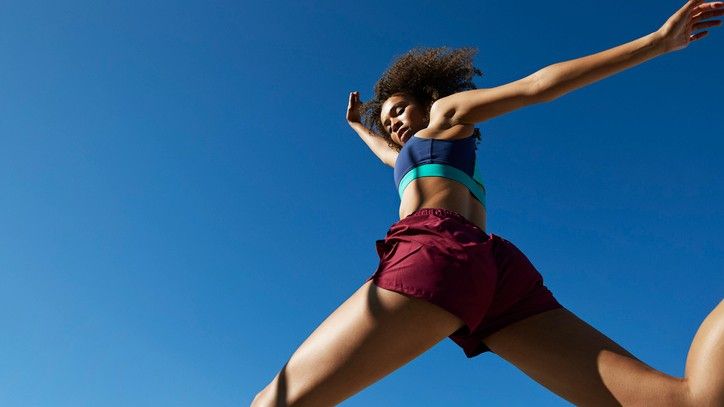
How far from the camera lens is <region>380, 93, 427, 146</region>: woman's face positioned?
361cm

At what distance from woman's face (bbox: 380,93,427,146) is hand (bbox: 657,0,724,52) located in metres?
1.38

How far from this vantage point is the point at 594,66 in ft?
8.25

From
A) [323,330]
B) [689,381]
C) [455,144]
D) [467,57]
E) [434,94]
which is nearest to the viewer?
[689,381]

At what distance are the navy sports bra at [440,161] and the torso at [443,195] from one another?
24mm

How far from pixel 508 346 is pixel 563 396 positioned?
27 cm

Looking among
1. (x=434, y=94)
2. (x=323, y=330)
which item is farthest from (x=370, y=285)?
(x=434, y=94)

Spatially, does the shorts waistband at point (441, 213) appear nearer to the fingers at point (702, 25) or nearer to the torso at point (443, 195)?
the torso at point (443, 195)

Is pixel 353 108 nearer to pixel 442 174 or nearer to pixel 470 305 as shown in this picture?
pixel 442 174

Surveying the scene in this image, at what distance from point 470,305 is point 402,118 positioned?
1.52 meters

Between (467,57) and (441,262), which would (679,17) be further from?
(467,57)

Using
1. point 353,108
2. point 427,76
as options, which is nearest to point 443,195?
point 427,76

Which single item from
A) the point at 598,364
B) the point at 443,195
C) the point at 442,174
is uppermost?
the point at 442,174

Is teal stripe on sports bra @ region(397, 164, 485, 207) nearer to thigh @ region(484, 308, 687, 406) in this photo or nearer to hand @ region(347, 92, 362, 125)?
thigh @ region(484, 308, 687, 406)

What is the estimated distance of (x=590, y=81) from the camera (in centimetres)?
254
